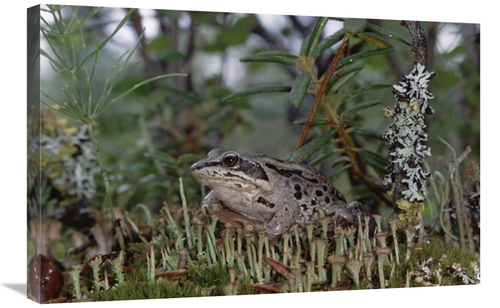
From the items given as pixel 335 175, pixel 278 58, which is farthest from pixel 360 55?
pixel 335 175

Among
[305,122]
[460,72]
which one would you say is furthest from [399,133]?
[460,72]

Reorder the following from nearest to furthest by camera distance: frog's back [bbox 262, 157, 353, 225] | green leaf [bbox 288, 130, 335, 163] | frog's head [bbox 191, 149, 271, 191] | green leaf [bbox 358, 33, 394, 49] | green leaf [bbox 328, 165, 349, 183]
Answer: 1. frog's head [bbox 191, 149, 271, 191]
2. frog's back [bbox 262, 157, 353, 225]
3. green leaf [bbox 358, 33, 394, 49]
4. green leaf [bbox 288, 130, 335, 163]
5. green leaf [bbox 328, 165, 349, 183]

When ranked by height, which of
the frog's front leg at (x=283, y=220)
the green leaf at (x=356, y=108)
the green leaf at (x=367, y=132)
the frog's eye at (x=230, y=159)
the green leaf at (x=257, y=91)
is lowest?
the frog's front leg at (x=283, y=220)

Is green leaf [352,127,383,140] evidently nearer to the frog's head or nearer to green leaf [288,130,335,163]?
green leaf [288,130,335,163]

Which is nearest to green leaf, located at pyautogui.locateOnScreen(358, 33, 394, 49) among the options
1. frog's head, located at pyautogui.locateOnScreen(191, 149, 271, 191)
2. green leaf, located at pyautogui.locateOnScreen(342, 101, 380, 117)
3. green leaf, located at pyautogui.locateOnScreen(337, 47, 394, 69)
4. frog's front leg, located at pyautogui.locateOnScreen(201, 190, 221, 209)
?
green leaf, located at pyautogui.locateOnScreen(337, 47, 394, 69)

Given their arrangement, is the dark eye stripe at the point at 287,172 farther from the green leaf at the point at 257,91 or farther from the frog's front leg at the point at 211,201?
the green leaf at the point at 257,91

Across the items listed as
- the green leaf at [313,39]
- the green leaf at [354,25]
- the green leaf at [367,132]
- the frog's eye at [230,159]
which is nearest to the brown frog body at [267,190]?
the frog's eye at [230,159]

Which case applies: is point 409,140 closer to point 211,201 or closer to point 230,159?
point 230,159
